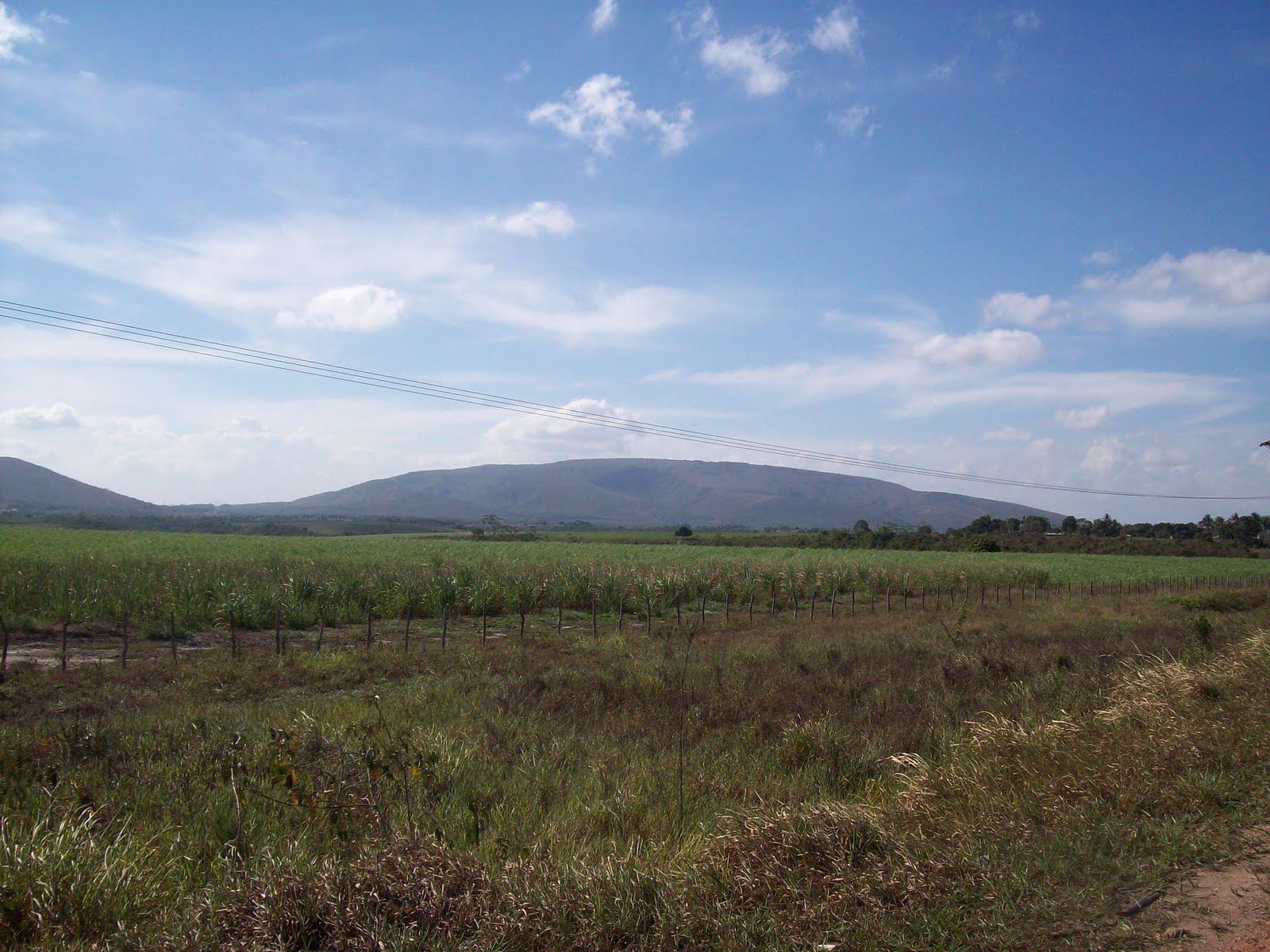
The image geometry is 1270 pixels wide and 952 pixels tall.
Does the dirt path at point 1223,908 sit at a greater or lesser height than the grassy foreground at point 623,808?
greater

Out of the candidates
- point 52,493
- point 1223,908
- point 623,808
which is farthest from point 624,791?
point 52,493

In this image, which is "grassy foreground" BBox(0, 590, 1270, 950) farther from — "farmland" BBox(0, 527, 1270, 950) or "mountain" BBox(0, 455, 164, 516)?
"mountain" BBox(0, 455, 164, 516)

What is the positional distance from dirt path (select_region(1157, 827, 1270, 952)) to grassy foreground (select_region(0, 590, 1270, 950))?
0.17 m

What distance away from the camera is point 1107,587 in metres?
38.6

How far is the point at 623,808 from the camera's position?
629 cm

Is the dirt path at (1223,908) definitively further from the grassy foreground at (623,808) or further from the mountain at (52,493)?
the mountain at (52,493)

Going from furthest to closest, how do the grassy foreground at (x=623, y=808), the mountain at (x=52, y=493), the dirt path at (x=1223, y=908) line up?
1. the mountain at (x=52, y=493)
2. the grassy foreground at (x=623, y=808)
3. the dirt path at (x=1223, y=908)

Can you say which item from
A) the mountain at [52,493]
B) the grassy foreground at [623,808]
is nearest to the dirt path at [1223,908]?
the grassy foreground at [623,808]

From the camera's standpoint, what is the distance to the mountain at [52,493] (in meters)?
158

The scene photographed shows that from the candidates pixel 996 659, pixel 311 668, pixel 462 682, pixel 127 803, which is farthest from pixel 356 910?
pixel 996 659

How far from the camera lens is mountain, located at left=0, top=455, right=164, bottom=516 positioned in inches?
6216

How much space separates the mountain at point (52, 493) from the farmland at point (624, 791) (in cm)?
16899

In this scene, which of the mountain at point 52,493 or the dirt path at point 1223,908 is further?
the mountain at point 52,493

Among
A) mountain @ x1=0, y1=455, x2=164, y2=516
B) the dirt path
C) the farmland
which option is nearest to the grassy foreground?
the farmland
